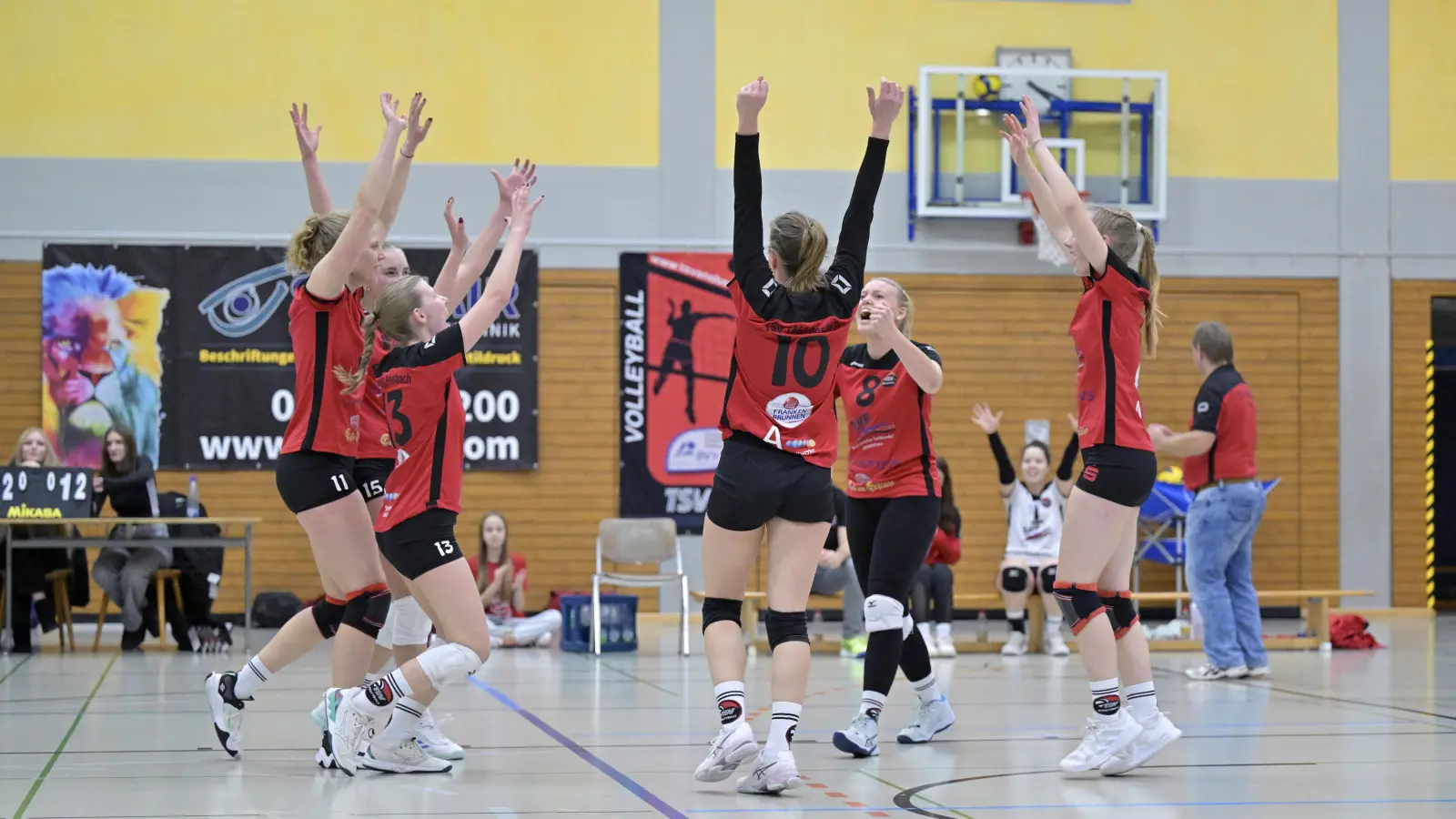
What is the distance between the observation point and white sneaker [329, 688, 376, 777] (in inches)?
198

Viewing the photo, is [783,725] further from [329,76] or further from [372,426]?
[329,76]

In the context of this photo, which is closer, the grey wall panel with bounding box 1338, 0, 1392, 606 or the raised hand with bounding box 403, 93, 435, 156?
the raised hand with bounding box 403, 93, 435, 156

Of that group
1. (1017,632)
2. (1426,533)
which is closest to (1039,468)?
(1017,632)

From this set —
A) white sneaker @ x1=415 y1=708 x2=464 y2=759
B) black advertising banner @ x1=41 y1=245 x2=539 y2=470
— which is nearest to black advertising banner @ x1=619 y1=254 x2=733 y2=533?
black advertising banner @ x1=41 y1=245 x2=539 y2=470

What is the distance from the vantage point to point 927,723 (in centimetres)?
609

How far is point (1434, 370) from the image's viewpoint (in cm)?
1516

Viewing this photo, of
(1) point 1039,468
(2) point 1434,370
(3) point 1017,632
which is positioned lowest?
(3) point 1017,632

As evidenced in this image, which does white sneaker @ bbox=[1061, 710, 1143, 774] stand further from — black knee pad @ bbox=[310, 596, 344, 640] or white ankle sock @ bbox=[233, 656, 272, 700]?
white ankle sock @ bbox=[233, 656, 272, 700]

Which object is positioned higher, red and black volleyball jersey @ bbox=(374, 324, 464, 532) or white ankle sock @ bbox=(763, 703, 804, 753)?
red and black volleyball jersey @ bbox=(374, 324, 464, 532)

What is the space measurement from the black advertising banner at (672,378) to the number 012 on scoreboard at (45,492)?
4.83 metres

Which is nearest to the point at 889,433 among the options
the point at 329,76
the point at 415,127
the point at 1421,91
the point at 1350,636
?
the point at 415,127

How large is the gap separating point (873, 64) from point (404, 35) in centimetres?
436

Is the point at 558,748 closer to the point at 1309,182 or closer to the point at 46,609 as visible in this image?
the point at 46,609

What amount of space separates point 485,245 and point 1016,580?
6.51 m
